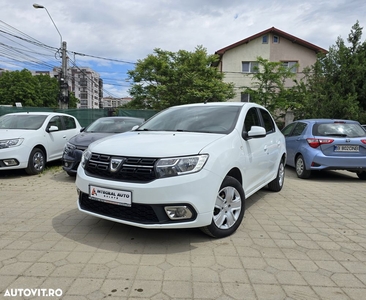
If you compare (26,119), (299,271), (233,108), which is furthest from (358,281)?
(26,119)

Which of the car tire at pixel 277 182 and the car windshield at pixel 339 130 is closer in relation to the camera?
the car tire at pixel 277 182

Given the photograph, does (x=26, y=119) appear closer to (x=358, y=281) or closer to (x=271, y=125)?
(x=271, y=125)

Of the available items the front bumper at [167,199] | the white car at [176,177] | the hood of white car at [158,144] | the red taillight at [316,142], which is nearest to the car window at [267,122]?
the white car at [176,177]

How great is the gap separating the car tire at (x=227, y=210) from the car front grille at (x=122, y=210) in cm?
63

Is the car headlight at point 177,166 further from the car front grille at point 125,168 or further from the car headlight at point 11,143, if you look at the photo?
the car headlight at point 11,143

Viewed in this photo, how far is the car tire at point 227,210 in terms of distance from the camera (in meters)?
3.03

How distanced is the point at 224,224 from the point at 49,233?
2054 millimetres

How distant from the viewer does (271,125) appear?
5.05 meters

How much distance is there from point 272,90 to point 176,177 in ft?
60.3

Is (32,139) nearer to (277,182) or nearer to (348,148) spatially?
(277,182)

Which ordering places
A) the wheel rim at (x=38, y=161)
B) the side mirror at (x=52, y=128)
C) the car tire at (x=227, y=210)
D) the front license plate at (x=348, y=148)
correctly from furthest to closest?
the side mirror at (x=52, y=128) → the wheel rim at (x=38, y=161) → the front license plate at (x=348, y=148) → the car tire at (x=227, y=210)

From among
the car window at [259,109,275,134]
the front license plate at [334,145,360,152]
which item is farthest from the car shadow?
the car window at [259,109,275,134]

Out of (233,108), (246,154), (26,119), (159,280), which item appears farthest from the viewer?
(26,119)

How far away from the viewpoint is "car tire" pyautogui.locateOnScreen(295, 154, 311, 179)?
22.5 feet
